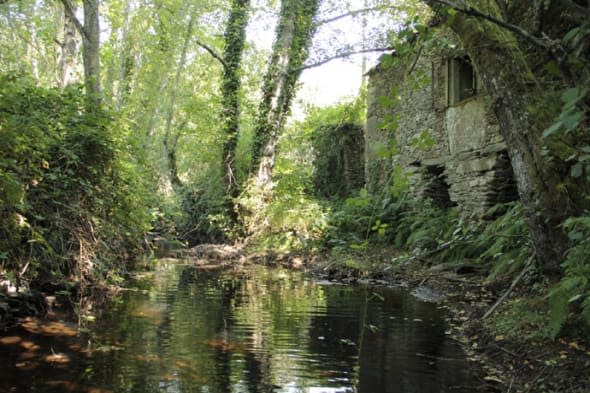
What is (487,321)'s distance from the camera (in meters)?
6.24

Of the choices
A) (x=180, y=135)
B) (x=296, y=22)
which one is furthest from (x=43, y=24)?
(x=296, y=22)

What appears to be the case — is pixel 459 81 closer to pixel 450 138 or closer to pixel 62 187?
pixel 450 138

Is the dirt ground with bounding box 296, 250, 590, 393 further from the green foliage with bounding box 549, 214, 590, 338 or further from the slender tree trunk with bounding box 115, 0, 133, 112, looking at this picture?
the slender tree trunk with bounding box 115, 0, 133, 112

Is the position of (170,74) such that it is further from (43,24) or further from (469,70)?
(469,70)

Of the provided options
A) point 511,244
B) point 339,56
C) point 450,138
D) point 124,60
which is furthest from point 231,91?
point 511,244

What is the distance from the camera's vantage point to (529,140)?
19.0ft

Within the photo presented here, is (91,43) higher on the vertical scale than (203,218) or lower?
higher

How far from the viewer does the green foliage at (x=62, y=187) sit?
5.98 metres

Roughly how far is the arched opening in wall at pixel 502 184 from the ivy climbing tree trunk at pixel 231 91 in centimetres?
874

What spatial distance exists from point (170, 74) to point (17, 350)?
22631mm

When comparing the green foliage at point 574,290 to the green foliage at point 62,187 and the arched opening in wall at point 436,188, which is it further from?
the arched opening in wall at point 436,188

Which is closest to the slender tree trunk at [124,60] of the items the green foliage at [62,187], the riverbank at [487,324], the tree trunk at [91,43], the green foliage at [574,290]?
the tree trunk at [91,43]

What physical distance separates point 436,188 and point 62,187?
32.6ft

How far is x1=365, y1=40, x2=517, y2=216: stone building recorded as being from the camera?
10.9 meters
